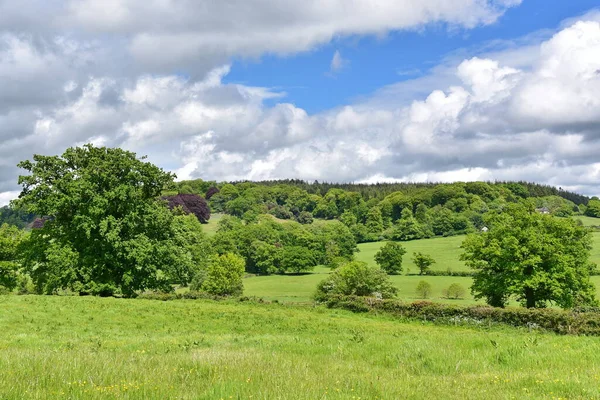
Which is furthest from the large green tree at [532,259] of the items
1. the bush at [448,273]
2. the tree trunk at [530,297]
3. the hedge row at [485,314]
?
the bush at [448,273]

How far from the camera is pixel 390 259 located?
4299 inches

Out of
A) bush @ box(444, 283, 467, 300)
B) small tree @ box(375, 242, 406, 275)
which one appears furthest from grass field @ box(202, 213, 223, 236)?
bush @ box(444, 283, 467, 300)

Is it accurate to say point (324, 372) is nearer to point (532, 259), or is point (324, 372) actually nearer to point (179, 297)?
point (179, 297)

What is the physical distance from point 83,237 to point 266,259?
83.0 meters

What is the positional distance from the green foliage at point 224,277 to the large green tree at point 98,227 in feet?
143

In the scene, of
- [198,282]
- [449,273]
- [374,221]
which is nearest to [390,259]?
[449,273]

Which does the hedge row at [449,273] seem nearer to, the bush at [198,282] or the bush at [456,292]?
the bush at [456,292]

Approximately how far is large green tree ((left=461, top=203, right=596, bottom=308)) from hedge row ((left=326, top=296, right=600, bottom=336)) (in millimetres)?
4951

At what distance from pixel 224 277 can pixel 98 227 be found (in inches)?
1911

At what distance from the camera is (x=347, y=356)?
11039mm

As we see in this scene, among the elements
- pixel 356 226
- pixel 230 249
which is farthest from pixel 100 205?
pixel 356 226

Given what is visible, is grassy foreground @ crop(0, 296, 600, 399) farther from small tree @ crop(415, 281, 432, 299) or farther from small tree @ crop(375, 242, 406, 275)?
small tree @ crop(375, 242, 406, 275)

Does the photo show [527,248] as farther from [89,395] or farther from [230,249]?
[230,249]

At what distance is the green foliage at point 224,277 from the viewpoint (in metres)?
83.8
